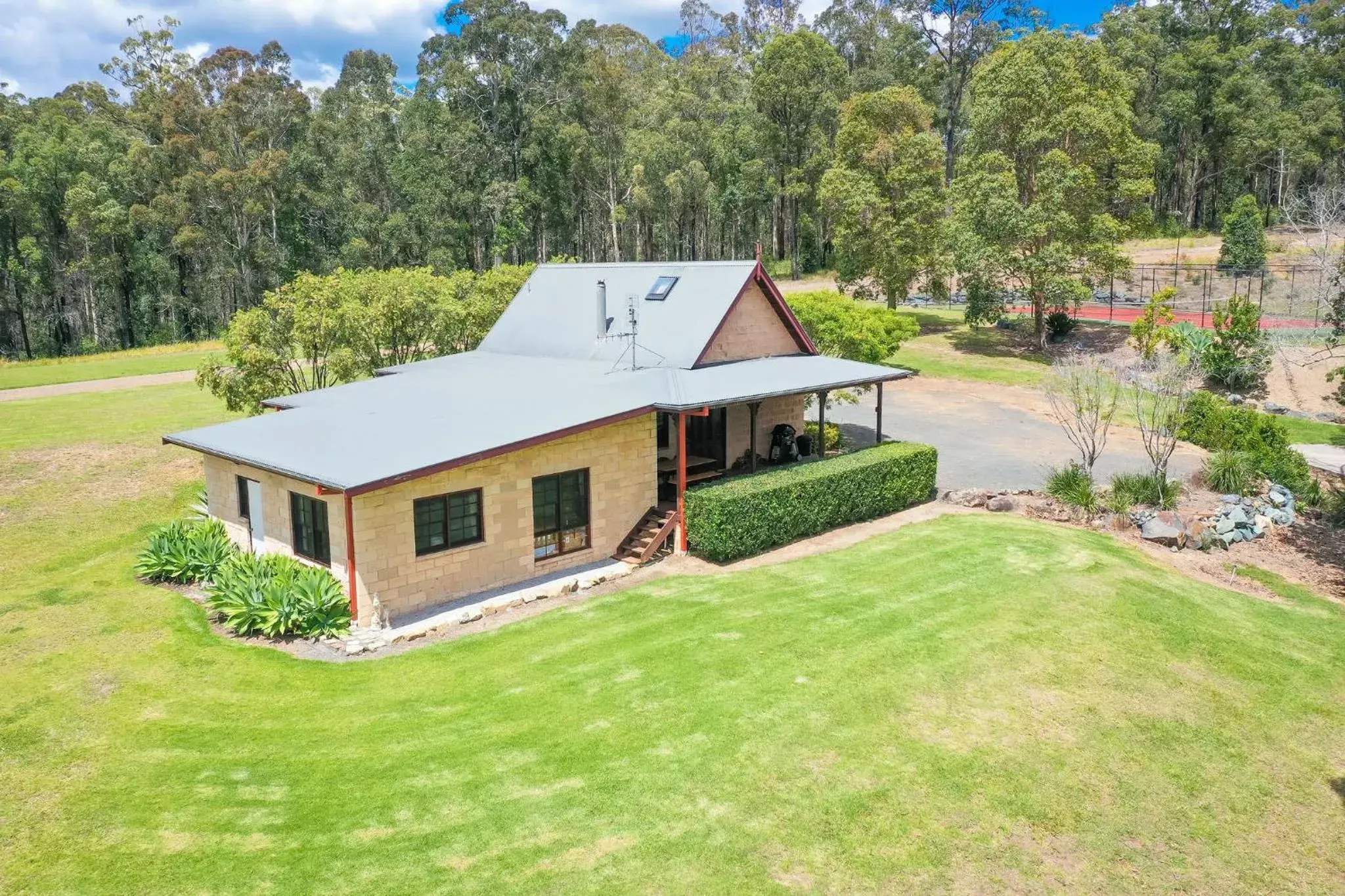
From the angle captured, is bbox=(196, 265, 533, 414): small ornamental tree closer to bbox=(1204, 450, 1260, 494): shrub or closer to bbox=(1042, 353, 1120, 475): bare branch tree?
bbox=(1042, 353, 1120, 475): bare branch tree

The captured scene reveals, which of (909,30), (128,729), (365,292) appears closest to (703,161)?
(909,30)

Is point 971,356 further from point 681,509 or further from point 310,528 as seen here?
point 310,528

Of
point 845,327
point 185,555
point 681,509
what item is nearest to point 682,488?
point 681,509

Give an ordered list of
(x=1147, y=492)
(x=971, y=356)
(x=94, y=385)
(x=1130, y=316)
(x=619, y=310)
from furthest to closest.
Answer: (x=1130, y=316) → (x=971, y=356) → (x=94, y=385) → (x=619, y=310) → (x=1147, y=492)

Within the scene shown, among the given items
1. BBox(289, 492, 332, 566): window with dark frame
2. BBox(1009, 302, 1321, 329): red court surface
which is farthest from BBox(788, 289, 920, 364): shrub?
BBox(1009, 302, 1321, 329): red court surface

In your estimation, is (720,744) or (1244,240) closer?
(720,744)

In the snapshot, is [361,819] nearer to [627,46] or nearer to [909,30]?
[909,30]

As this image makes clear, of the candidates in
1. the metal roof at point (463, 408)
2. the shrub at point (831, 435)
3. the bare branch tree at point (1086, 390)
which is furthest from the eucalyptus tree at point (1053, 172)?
the metal roof at point (463, 408)
